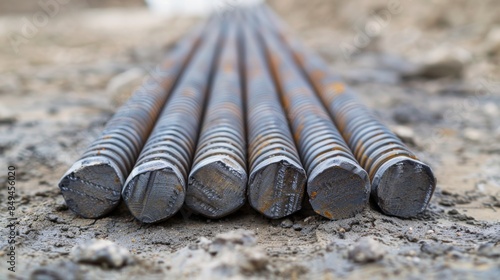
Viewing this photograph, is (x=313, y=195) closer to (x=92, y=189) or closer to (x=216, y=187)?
(x=216, y=187)

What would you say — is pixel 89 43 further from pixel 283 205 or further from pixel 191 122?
pixel 283 205

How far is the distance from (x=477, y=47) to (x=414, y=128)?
4.76m

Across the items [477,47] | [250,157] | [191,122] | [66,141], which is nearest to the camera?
[250,157]

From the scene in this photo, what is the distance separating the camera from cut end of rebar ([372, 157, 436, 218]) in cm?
288

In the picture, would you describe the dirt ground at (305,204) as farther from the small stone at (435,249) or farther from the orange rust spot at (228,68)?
the orange rust spot at (228,68)

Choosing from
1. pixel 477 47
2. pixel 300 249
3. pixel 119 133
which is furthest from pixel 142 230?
pixel 477 47

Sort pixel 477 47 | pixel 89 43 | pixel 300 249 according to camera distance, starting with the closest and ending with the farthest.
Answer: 1. pixel 300 249
2. pixel 477 47
3. pixel 89 43

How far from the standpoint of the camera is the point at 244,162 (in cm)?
311

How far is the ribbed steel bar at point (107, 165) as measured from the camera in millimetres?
2922

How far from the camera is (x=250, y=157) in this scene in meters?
3.22

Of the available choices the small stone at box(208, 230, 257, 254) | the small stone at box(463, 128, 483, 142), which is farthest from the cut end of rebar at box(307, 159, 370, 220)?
the small stone at box(463, 128, 483, 142)

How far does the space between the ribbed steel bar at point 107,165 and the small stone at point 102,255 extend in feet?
2.00

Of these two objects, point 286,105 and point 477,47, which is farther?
point 477,47

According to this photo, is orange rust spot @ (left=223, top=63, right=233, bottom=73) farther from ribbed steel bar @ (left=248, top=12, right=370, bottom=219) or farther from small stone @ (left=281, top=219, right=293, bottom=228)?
small stone @ (left=281, top=219, right=293, bottom=228)
